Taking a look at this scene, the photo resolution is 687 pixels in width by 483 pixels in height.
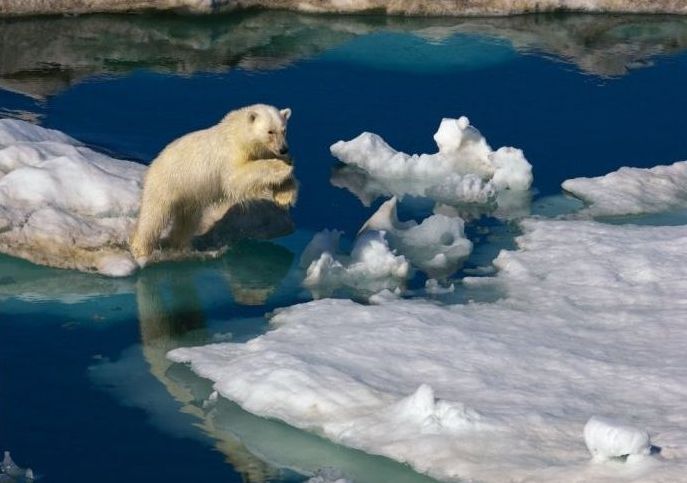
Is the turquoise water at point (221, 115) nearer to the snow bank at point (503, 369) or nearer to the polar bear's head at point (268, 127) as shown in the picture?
the snow bank at point (503, 369)

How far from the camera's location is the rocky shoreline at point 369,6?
53.9 ft

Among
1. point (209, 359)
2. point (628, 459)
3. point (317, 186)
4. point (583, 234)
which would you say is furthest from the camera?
point (317, 186)

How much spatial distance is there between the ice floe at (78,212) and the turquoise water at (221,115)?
0.52ft

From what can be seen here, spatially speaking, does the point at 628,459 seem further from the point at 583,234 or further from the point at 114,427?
the point at 583,234

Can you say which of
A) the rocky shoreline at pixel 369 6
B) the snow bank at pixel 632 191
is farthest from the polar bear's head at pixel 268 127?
the rocky shoreline at pixel 369 6

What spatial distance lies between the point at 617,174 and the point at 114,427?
6.08m

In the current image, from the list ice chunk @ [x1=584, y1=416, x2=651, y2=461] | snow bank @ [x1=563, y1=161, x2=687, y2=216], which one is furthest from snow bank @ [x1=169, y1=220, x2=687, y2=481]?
snow bank @ [x1=563, y1=161, x2=687, y2=216]

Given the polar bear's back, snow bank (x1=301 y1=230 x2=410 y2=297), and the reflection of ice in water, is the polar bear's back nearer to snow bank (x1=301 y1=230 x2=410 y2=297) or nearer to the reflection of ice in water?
the reflection of ice in water

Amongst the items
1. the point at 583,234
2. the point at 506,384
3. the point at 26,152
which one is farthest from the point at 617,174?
the point at 26,152

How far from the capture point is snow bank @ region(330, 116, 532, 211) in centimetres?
1180

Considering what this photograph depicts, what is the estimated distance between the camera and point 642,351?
870cm

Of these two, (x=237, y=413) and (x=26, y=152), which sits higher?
(x=26, y=152)

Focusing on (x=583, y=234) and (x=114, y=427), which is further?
(x=583, y=234)

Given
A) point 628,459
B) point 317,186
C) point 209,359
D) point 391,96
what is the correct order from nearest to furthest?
point 628,459 → point 209,359 → point 317,186 → point 391,96
